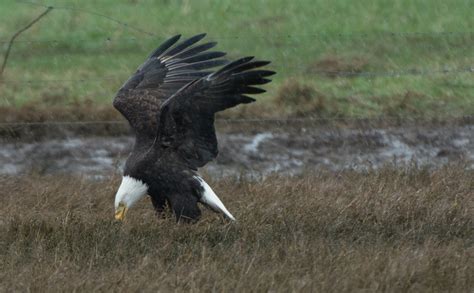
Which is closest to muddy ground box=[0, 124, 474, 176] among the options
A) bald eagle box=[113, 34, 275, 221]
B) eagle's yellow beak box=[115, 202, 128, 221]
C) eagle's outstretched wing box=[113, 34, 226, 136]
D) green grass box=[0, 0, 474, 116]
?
green grass box=[0, 0, 474, 116]

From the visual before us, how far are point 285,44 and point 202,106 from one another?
6.24 meters

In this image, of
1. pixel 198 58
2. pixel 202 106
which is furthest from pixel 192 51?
pixel 202 106

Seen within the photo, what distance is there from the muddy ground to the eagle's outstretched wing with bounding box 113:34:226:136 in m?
1.71

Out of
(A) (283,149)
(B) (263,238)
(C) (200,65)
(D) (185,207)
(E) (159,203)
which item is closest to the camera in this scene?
(B) (263,238)

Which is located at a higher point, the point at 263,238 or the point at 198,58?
the point at 198,58

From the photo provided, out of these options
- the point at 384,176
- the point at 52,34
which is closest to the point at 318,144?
the point at 384,176

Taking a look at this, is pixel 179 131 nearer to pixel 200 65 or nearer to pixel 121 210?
pixel 121 210

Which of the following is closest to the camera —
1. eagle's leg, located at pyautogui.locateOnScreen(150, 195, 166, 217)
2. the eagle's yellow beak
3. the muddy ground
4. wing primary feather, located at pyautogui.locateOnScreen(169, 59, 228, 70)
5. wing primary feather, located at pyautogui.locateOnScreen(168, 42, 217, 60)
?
the eagle's yellow beak

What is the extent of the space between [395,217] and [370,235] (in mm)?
404

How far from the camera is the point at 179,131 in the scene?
9.02m

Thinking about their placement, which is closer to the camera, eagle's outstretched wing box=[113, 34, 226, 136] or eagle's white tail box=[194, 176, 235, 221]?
eagle's white tail box=[194, 176, 235, 221]

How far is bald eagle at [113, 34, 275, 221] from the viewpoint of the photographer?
870 centimetres

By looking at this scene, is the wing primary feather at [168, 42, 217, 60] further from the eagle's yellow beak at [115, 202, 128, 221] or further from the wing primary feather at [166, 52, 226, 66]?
the eagle's yellow beak at [115, 202, 128, 221]

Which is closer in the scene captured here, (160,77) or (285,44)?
(160,77)
